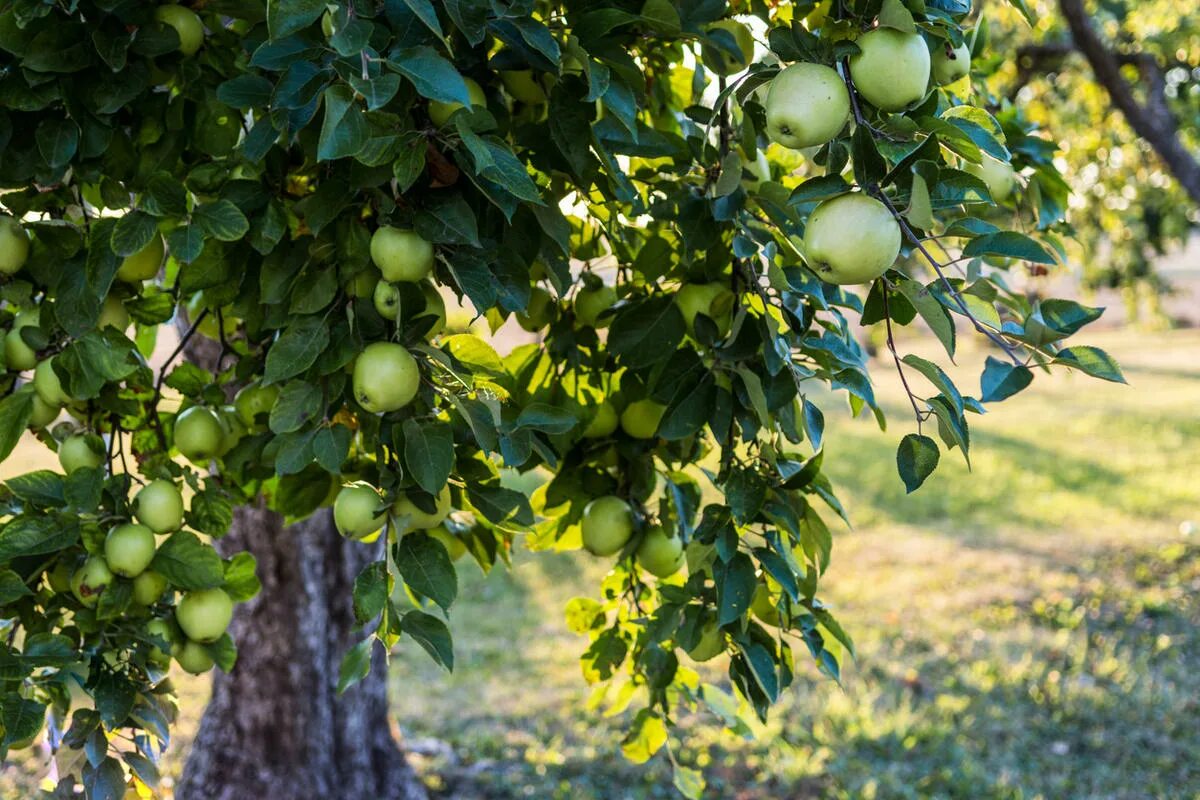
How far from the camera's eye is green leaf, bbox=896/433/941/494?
1009mm

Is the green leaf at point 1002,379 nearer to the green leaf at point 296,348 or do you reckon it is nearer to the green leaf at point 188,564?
the green leaf at point 296,348

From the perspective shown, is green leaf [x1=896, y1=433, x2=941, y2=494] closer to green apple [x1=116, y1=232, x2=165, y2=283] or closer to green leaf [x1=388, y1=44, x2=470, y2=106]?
green leaf [x1=388, y1=44, x2=470, y2=106]

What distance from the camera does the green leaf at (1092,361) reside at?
924 mm

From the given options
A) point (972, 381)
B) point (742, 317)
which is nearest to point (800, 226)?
point (742, 317)

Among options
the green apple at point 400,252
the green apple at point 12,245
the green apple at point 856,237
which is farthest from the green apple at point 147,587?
the green apple at point 856,237

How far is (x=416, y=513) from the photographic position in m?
1.24

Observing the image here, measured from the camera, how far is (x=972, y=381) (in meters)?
16.1

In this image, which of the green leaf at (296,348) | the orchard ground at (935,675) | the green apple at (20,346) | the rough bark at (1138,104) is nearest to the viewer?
the green leaf at (296,348)

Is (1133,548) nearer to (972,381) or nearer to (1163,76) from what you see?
(1163,76)

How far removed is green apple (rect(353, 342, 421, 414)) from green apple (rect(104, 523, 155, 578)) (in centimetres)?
37

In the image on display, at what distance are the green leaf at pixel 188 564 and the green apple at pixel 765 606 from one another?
698 millimetres

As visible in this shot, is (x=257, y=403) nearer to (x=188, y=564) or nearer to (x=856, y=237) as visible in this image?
(x=188, y=564)

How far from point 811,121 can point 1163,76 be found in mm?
5165

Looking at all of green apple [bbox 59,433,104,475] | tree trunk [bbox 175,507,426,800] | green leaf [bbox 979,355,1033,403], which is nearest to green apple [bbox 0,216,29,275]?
green apple [bbox 59,433,104,475]
